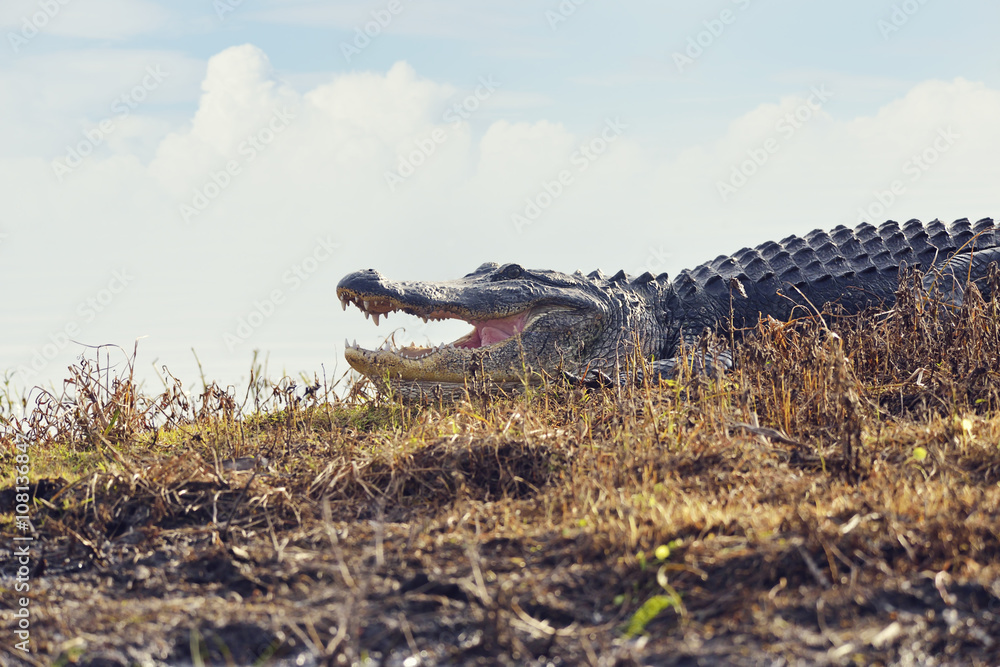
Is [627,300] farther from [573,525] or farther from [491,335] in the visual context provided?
[573,525]

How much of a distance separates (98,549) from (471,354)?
363 centimetres

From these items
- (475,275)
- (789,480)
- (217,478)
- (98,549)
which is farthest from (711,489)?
(475,275)

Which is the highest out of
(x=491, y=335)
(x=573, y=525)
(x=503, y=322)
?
(x=503, y=322)

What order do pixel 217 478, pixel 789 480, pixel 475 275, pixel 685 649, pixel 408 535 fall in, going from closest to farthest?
pixel 685 649 → pixel 408 535 → pixel 789 480 → pixel 217 478 → pixel 475 275

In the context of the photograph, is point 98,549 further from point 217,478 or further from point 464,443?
point 464,443

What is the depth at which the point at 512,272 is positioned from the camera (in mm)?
8602

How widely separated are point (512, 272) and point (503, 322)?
1.76 feet

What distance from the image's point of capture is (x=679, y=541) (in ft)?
11.8

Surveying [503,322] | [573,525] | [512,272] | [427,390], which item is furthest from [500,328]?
[573,525]

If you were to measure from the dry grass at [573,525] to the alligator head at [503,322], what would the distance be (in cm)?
102

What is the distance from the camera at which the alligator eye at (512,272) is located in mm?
8602

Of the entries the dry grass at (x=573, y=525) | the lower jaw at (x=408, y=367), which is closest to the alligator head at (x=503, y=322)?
the lower jaw at (x=408, y=367)

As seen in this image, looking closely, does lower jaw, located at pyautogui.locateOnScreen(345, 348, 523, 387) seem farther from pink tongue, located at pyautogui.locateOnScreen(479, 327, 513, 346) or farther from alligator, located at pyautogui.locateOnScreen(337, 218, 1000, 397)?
pink tongue, located at pyautogui.locateOnScreen(479, 327, 513, 346)

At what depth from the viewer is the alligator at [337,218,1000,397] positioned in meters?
7.64
